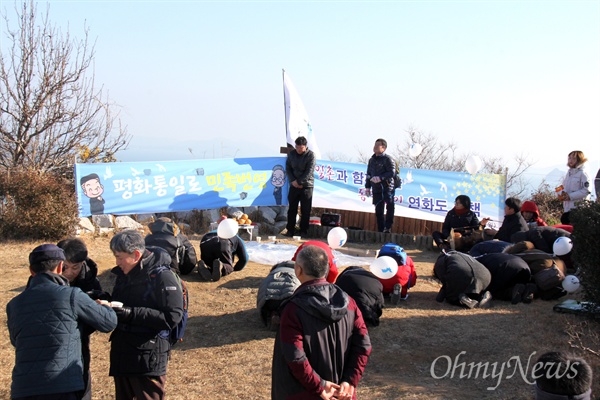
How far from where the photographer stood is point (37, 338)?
3398 millimetres

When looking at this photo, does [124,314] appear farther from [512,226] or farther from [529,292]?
[512,226]

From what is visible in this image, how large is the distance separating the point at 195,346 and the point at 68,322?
311 centimetres

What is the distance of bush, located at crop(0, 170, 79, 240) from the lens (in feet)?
34.6

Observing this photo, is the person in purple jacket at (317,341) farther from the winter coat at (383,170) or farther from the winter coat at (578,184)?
the winter coat at (383,170)

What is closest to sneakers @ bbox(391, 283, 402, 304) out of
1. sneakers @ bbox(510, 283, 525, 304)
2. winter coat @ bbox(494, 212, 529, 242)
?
sneakers @ bbox(510, 283, 525, 304)

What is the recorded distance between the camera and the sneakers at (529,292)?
7664mm

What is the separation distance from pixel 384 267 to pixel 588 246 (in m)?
2.02

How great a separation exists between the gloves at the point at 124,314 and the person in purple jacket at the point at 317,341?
3.14ft

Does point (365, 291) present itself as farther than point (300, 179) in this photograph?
No

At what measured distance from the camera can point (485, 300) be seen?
7535 mm

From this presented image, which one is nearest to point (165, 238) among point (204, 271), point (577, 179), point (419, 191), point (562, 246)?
point (204, 271)

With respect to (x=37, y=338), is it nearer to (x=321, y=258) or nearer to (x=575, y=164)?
(x=321, y=258)

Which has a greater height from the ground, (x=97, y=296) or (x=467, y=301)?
(x=97, y=296)

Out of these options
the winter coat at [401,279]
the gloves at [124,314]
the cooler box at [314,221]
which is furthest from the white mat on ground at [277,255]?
the gloves at [124,314]
